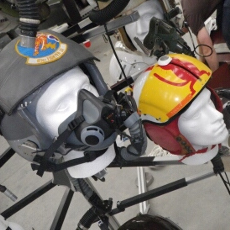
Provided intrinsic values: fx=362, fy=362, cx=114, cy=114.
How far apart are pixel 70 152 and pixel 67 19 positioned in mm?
1371

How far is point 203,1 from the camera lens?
183 cm

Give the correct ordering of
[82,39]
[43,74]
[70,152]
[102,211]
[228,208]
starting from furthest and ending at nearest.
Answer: [228,208], [102,211], [82,39], [70,152], [43,74]

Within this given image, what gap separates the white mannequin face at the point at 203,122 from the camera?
3.25 feet

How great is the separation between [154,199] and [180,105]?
1.12 meters

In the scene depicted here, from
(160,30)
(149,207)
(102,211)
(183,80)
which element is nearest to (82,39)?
(160,30)

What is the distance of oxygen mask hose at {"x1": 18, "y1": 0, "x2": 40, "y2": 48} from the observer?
0.75 metres

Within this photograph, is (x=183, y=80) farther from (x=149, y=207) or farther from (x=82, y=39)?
(x=149, y=207)

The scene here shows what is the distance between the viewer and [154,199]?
1976mm

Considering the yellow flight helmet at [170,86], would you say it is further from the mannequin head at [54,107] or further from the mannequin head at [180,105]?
the mannequin head at [54,107]

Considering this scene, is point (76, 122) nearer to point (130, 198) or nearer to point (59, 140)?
point (59, 140)

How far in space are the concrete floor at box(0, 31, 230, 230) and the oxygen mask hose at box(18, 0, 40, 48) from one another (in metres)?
1.07

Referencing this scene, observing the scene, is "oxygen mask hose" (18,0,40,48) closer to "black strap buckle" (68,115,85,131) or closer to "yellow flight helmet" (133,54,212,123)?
"black strap buckle" (68,115,85,131)

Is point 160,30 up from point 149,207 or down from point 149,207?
up

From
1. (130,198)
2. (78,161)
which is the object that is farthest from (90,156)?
(130,198)
